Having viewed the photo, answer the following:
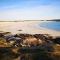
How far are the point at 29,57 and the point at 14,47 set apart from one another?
8.0 inches

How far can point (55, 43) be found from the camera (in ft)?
5.86

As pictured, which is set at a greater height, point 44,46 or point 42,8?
point 42,8

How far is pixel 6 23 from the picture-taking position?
1855 millimetres

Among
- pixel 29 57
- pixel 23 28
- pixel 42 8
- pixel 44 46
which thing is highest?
pixel 42 8

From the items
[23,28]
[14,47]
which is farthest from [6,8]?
[14,47]

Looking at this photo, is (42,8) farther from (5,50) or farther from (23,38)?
(5,50)

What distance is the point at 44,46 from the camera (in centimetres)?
178

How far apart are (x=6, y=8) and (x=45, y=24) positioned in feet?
1.63

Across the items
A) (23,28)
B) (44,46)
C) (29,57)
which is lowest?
(29,57)

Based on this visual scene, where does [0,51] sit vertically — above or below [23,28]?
below

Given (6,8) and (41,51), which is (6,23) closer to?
(6,8)

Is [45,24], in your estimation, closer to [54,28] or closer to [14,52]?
[54,28]

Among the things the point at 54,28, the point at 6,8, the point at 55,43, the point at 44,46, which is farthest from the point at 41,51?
the point at 6,8

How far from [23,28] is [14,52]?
29cm
